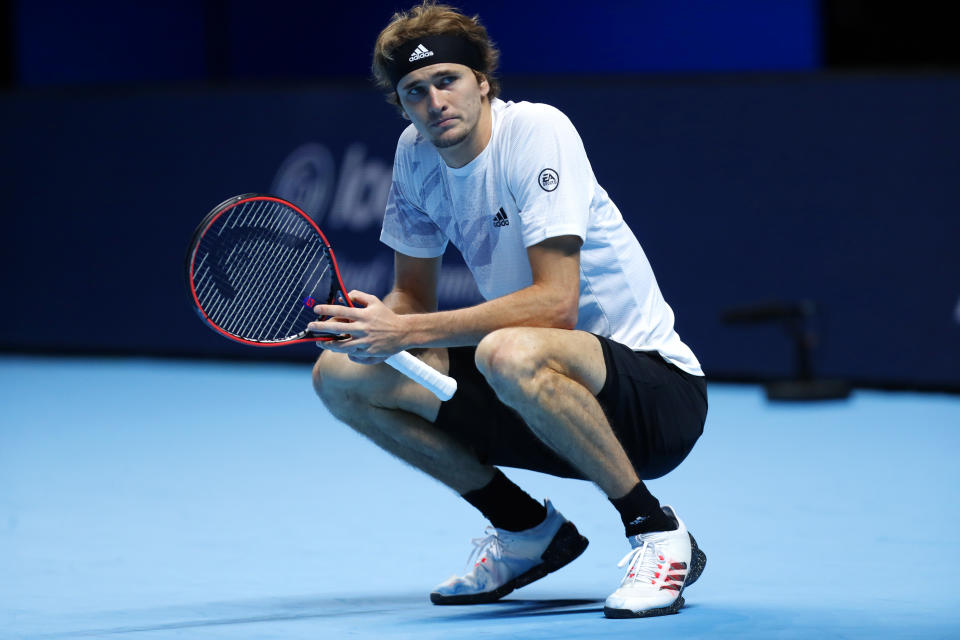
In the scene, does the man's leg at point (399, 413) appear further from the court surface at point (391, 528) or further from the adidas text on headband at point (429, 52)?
the adidas text on headband at point (429, 52)

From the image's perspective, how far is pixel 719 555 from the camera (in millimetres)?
3885

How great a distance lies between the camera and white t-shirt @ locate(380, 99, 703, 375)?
128 inches

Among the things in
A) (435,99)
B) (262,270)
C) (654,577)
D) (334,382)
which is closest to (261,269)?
(262,270)

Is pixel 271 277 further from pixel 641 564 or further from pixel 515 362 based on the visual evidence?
pixel 641 564

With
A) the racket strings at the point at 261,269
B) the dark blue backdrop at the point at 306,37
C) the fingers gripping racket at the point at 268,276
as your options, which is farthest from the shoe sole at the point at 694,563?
the dark blue backdrop at the point at 306,37

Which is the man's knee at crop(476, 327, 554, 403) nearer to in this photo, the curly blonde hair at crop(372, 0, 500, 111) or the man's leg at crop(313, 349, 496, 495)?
the man's leg at crop(313, 349, 496, 495)

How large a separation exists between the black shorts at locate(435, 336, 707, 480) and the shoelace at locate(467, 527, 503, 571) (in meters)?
0.18

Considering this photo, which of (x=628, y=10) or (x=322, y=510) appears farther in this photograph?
(x=628, y=10)

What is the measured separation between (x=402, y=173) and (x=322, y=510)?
56.8 inches

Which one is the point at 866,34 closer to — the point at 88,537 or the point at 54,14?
the point at 54,14

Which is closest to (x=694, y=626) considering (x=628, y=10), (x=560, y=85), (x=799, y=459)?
(x=799, y=459)

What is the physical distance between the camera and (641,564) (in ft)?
10.6

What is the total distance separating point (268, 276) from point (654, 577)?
1.11m

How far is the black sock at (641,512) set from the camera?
326 cm
